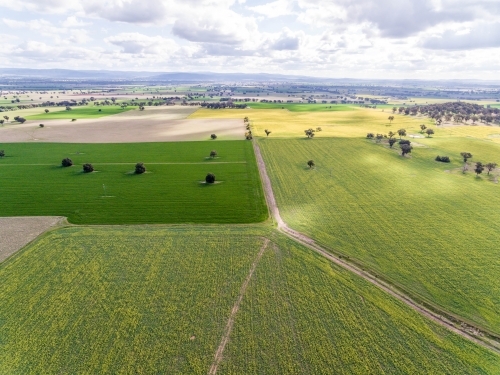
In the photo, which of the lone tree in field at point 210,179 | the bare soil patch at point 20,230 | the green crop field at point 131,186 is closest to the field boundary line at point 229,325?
the green crop field at point 131,186

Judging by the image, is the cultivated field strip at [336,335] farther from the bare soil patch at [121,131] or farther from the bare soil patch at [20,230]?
the bare soil patch at [121,131]

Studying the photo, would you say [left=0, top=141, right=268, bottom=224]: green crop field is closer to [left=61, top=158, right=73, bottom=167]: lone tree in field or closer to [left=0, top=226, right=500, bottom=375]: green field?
[left=61, top=158, right=73, bottom=167]: lone tree in field

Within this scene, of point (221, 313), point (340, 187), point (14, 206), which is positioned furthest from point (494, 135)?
point (14, 206)

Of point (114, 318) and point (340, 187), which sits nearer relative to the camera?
point (114, 318)

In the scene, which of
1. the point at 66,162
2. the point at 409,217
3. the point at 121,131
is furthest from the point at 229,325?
the point at 121,131

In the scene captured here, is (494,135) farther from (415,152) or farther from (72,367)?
(72,367)

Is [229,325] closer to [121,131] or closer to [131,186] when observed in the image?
[131,186]
